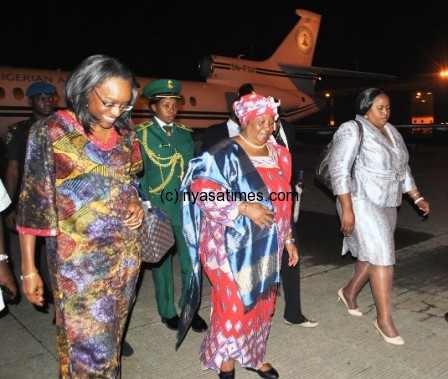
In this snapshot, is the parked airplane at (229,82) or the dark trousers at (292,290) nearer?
the dark trousers at (292,290)

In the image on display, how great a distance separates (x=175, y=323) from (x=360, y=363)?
1514mm

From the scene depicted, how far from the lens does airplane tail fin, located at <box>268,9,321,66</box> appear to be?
2088cm

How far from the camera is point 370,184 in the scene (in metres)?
3.41

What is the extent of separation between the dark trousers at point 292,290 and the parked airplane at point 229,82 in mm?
9522

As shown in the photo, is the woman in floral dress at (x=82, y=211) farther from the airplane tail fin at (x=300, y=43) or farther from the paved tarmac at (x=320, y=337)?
the airplane tail fin at (x=300, y=43)

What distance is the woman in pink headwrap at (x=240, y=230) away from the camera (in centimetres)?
264

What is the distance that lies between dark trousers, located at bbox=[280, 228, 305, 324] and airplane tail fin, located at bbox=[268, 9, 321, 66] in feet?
59.1

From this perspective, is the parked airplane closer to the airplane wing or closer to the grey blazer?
the airplane wing

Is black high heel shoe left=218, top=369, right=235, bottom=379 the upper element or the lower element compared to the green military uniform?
lower

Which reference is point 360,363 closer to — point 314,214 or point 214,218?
point 214,218

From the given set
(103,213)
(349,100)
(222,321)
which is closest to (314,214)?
(222,321)

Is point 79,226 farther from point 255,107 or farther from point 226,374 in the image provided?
point 226,374

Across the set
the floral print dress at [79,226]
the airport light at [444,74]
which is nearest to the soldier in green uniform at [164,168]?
the floral print dress at [79,226]

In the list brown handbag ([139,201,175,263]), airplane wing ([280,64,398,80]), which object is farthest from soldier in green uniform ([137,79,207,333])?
airplane wing ([280,64,398,80])
